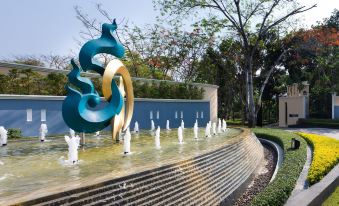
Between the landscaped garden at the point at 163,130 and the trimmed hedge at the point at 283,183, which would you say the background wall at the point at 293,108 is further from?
the trimmed hedge at the point at 283,183

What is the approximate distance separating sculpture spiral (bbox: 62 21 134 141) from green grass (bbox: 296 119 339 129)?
23695 millimetres

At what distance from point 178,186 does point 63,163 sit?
2.89m

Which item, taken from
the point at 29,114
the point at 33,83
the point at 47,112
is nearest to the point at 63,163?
the point at 29,114

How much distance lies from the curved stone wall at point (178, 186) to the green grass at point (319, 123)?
23036mm

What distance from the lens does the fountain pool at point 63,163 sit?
20.5 ft

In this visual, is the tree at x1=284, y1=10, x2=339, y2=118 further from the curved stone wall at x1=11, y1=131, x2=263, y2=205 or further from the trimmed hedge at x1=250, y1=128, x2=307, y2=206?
the curved stone wall at x1=11, y1=131, x2=263, y2=205

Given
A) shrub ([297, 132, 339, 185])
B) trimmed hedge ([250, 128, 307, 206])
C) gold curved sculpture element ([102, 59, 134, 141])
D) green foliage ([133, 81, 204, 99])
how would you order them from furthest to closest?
green foliage ([133, 81, 204, 99]) < gold curved sculpture element ([102, 59, 134, 141]) < shrub ([297, 132, 339, 185]) < trimmed hedge ([250, 128, 307, 206])

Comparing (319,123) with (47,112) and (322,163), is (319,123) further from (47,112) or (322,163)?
(47,112)

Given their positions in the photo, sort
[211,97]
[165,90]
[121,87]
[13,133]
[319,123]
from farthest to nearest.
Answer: [319,123], [211,97], [165,90], [13,133], [121,87]

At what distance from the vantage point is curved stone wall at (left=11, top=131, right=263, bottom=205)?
5.52 m

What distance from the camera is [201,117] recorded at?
27594 mm

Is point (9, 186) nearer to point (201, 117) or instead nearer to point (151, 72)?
point (201, 117)

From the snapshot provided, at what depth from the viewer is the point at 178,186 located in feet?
24.0

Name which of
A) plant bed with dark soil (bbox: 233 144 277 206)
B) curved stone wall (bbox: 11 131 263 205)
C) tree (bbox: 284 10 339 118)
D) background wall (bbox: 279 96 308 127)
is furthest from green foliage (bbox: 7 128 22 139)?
background wall (bbox: 279 96 308 127)
